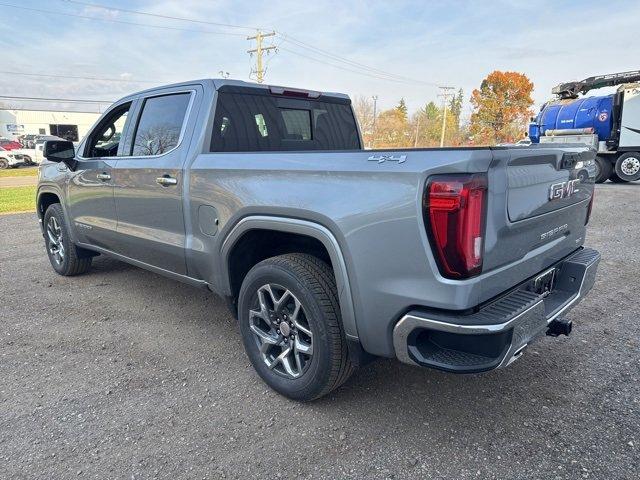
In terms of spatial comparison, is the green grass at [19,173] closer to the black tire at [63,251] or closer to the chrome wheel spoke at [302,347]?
the black tire at [63,251]

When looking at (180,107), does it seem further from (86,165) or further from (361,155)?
(361,155)

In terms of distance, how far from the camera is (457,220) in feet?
6.71

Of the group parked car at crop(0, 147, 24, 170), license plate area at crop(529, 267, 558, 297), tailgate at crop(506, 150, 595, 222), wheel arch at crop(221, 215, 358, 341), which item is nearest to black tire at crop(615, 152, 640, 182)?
tailgate at crop(506, 150, 595, 222)

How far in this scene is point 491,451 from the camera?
239cm

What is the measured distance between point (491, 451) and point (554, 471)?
288 millimetres

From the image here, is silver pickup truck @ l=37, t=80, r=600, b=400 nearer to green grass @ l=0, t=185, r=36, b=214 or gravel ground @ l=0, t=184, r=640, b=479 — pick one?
gravel ground @ l=0, t=184, r=640, b=479

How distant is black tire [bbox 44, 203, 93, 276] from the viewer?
513 centimetres

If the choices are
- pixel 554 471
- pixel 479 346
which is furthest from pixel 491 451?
pixel 479 346

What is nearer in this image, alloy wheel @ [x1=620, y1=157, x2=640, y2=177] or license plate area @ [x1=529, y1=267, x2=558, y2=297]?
license plate area @ [x1=529, y1=267, x2=558, y2=297]

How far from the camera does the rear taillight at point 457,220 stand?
2.04 metres

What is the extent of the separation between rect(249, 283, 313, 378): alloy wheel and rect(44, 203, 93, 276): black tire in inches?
122

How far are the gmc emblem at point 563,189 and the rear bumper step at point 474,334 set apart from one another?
0.58m

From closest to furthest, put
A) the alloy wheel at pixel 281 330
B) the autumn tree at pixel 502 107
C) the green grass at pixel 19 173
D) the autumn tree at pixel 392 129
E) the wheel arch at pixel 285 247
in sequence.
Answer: the wheel arch at pixel 285 247, the alloy wheel at pixel 281 330, the green grass at pixel 19 173, the autumn tree at pixel 502 107, the autumn tree at pixel 392 129

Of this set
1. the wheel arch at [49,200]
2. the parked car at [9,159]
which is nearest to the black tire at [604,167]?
the wheel arch at [49,200]
